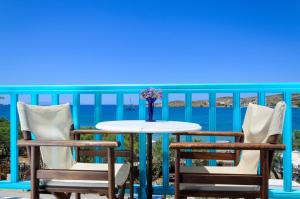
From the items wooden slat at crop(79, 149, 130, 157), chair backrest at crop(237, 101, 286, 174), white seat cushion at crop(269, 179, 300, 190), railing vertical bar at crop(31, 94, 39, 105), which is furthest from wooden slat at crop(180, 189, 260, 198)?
railing vertical bar at crop(31, 94, 39, 105)

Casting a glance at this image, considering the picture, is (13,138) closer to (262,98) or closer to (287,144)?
(262,98)

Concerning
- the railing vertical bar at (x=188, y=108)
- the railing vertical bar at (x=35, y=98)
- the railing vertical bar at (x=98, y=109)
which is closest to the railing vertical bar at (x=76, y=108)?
the railing vertical bar at (x=98, y=109)

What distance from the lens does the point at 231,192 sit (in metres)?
2.31

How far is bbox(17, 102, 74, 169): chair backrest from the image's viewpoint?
2.57 metres

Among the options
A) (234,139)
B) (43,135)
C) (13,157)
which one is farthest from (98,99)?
(234,139)

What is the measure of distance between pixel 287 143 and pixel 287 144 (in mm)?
11

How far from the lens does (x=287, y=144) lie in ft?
10.8

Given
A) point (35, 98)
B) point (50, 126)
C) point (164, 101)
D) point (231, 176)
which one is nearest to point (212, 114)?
point (164, 101)

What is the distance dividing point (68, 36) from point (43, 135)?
49.7 metres

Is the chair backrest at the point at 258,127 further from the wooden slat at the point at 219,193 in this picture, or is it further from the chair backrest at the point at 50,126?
the chair backrest at the point at 50,126

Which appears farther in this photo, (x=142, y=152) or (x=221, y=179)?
(x=142, y=152)

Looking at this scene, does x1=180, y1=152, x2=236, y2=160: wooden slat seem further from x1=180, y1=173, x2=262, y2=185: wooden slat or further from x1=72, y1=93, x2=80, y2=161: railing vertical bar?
x1=72, y1=93, x2=80, y2=161: railing vertical bar

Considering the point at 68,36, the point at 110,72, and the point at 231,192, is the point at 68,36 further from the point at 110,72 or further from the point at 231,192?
the point at 231,192

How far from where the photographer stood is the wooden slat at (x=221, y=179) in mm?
2262
